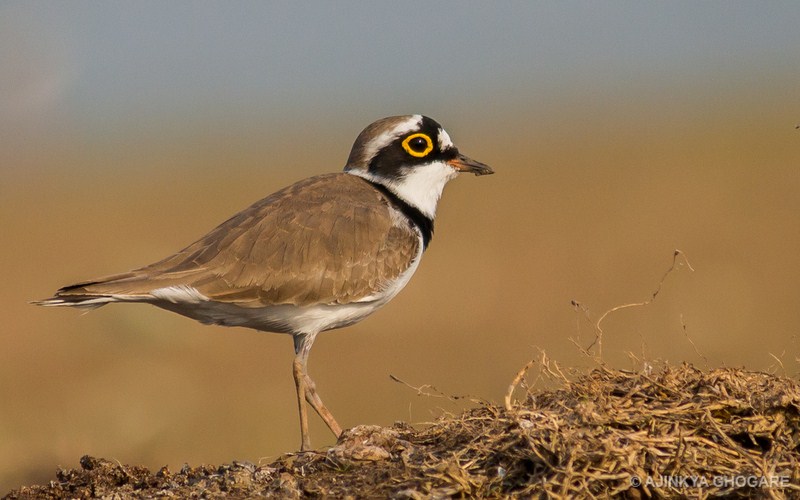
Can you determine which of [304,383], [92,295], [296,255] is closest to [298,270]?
[296,255]

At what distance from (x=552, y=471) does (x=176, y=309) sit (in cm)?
331

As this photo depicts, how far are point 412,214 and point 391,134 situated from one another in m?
0.63

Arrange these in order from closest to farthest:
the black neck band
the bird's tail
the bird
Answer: the bird's tail → the bird → the black neck band

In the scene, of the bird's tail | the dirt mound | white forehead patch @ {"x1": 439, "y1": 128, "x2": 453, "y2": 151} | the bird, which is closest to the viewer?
the dirt mound

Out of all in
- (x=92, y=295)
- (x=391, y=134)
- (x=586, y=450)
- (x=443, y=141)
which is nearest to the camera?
(x=586, y=450)

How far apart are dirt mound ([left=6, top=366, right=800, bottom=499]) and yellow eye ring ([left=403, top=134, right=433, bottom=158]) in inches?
119

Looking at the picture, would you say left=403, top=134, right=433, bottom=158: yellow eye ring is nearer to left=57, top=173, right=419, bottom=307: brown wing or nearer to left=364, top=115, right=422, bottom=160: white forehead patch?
left=364, top=115, right=422, bottom=160: white forehead patch

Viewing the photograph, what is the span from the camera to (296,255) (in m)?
7.18

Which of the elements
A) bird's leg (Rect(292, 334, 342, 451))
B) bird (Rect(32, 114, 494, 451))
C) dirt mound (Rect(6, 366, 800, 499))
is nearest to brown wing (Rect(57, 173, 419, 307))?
bird (Rect(32, 114, 494, 451))

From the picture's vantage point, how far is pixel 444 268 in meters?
19.3

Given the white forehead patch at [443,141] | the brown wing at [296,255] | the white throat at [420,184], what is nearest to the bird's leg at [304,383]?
the brown wing at [296,255]

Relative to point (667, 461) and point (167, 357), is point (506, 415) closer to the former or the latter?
point (667, 461)

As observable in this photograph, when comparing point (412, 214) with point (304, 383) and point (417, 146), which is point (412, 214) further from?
point (304, 383)

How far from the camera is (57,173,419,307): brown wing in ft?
22.9
